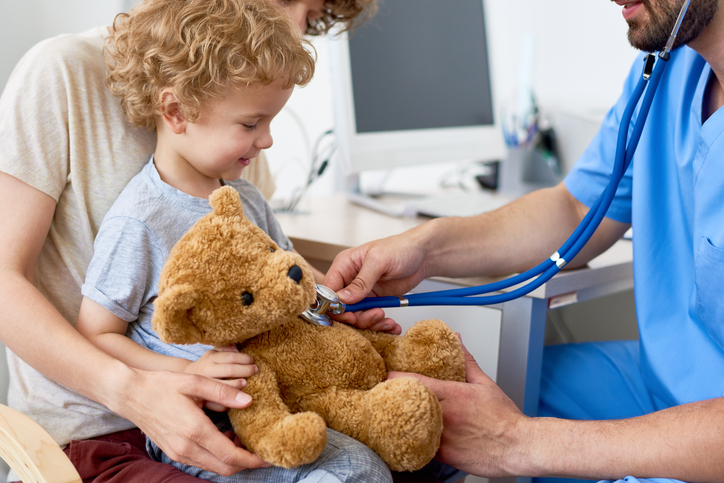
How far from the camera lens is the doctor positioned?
713 mm

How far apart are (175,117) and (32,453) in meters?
0.43

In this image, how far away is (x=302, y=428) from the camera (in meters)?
0.56

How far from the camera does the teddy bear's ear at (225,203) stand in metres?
0.62

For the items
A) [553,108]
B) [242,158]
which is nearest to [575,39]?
[553,108]

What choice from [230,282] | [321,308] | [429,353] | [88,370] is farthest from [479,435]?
[88,370]

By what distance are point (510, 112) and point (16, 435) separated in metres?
1.86

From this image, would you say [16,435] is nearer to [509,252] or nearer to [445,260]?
[445,260]

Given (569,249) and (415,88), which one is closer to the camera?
(569,249)

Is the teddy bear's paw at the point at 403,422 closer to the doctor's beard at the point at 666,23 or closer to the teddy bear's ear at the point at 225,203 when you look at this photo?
the teddy bear's ear at the point at 225,203

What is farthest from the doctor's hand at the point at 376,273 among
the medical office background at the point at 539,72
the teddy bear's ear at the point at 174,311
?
the medical office background at the point at 539,72

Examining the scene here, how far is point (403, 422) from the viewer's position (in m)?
0.60

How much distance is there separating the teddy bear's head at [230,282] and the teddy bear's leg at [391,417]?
116 millimetres

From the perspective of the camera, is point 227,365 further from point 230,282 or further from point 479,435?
point 479,435

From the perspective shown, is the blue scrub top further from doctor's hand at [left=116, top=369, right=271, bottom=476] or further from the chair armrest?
the chair armrest
